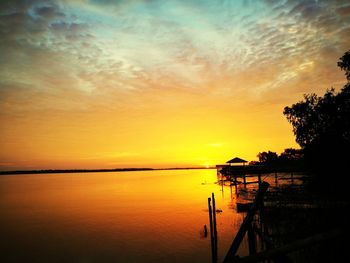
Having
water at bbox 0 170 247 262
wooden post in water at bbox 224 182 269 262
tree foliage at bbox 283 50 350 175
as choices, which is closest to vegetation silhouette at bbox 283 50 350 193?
tree foliage at bbox 283 50 350 175

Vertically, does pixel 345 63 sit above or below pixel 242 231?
above

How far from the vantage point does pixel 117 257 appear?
810 inches

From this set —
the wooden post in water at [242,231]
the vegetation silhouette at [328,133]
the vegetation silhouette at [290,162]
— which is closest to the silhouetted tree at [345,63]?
the vegetation silhouette at [328,133]

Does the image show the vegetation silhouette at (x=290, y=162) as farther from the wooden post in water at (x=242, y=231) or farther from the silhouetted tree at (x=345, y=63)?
the wooden post in water at (x=242, y=231)

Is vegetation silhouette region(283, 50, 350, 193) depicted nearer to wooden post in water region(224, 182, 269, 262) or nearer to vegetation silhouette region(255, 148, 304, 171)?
vegetation silhouette region(255, 148, 304, 171)

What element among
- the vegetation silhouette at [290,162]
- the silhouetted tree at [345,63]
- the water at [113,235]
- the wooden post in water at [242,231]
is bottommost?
the water at [113,235]

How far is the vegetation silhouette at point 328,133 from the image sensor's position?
87.7 ft

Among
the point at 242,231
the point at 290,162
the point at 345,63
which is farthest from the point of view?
the point at 290,162

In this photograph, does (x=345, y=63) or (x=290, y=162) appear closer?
(x=345, y=63)

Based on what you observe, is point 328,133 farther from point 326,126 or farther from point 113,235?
point 113,235

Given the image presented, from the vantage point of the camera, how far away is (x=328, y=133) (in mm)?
28141

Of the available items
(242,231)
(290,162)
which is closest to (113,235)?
(242,231)

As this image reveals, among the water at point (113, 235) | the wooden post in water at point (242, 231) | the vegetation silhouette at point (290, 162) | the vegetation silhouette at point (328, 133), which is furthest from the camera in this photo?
the vegetation silhouette at point (290, 162)

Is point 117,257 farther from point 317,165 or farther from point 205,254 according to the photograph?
point 317,165
